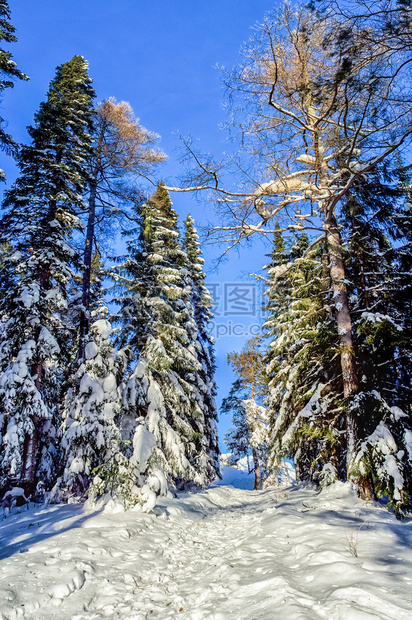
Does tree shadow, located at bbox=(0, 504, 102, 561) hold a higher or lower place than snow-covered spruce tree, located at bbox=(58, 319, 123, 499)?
lower

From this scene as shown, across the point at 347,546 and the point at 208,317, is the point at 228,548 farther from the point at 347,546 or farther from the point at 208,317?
the point at 208,317

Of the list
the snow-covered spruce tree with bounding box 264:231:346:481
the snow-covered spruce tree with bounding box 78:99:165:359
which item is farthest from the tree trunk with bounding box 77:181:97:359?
the snow-covered spruce tree with bounding box 264:231:346:481

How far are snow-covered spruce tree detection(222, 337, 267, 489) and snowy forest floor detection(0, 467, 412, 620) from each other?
16.0m

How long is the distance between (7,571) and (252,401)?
1998 cm

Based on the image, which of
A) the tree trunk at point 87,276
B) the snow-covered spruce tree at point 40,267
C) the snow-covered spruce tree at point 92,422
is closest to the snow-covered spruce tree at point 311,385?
the snow-covered spruce tree at point 92,422

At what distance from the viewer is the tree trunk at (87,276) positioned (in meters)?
11.4

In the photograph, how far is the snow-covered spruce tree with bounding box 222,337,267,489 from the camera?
2214cm

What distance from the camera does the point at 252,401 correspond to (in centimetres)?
2269

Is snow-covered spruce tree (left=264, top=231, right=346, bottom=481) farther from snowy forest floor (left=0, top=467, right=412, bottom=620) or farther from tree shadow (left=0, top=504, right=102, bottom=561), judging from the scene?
tree shadow (left=0, top=504, right=102, bottom=561)

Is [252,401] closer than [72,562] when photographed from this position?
No

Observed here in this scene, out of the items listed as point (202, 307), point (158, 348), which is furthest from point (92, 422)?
point (202, 307)

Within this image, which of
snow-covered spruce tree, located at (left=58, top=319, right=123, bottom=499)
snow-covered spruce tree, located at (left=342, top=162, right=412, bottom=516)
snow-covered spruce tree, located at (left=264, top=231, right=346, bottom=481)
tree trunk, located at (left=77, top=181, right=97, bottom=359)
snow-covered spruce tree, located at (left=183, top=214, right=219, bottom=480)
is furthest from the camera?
snow-covered spruce tree, located at (left=183, top=214, right=219, bottom=480)

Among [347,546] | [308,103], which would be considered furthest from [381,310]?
[347,546]

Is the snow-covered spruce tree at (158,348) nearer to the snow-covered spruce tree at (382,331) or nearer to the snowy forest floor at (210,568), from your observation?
the snowy forest floor at (210,568)
